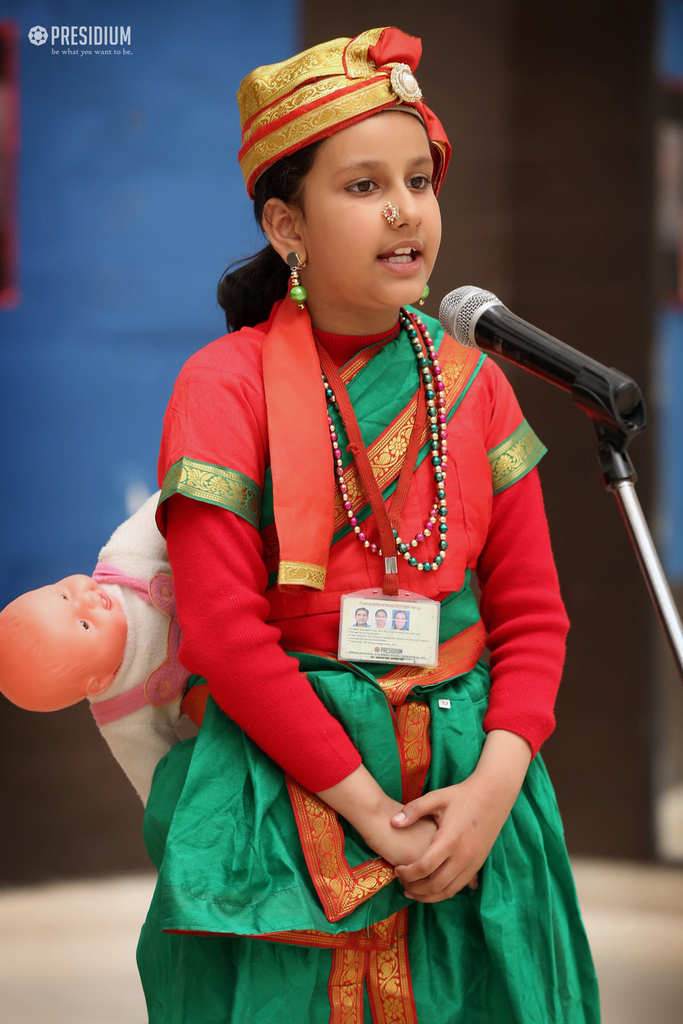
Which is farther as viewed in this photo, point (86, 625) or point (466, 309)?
point (86, 625)

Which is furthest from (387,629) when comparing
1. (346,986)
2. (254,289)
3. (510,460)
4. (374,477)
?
(254,289)

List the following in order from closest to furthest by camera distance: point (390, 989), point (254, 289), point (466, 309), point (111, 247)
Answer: point (466, 309)
point (390, 989)
point (254, 289)
point (111, 247)

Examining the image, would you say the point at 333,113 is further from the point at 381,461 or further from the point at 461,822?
the point at 461,822

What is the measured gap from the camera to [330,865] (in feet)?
3.59

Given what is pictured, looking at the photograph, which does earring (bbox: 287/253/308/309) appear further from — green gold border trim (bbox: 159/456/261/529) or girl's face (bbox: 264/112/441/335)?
green gold border trim (bbox: 159/456/261/529)

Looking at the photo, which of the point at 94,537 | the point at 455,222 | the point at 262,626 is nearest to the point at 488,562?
the point at 262,626

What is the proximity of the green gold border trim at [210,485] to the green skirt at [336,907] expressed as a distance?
0.66 ft

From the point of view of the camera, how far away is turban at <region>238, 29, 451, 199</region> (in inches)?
44.5

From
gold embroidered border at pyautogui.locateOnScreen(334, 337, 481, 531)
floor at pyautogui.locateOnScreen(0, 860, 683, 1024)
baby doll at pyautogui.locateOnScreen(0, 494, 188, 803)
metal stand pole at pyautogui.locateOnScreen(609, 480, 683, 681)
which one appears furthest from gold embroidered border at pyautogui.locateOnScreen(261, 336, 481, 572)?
floor at pyautogui.locateOnScreen(0, 860, 683, 1024)

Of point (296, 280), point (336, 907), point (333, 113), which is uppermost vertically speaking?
point (333, 113)

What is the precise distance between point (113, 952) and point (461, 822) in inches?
Answer: 40.1

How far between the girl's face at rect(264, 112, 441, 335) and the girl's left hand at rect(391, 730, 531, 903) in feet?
1.84

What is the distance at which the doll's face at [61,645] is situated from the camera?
1284 millimetres

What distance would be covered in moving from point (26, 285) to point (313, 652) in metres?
1.01
